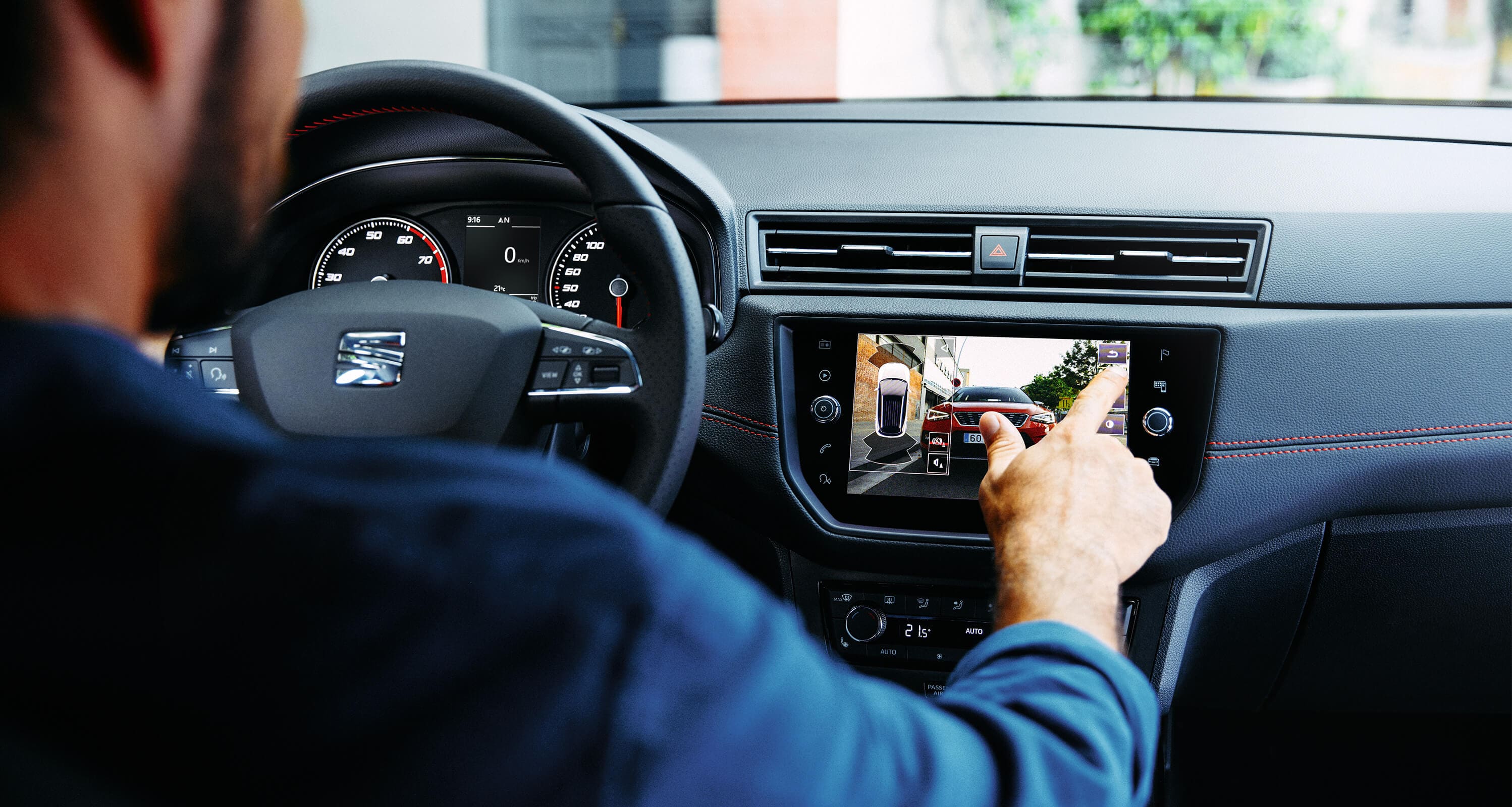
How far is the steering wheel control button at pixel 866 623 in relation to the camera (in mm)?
1767

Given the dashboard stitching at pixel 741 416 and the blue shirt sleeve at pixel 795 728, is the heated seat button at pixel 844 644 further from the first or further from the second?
the blue shirt sleeve at pixel 795 728

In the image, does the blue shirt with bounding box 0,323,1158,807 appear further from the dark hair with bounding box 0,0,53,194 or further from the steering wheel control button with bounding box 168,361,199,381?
the steering wheel control button with bounding box 168,361,199,381

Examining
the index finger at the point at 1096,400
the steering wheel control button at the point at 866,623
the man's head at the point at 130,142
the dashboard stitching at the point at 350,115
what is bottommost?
the steering wheel control button at the point at 866,623

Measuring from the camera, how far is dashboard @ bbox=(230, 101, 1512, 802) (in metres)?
1.56

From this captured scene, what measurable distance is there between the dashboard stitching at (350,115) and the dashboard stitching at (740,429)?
60cm

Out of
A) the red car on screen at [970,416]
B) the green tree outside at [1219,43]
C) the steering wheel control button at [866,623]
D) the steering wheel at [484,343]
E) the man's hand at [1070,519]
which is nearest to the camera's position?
the man's hand at [1070,519]

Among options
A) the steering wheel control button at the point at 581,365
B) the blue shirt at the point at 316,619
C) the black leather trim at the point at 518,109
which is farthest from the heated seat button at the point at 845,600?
the blue shirt at the point at 316,619

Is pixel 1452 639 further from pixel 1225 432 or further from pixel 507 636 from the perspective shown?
pixel 507 636

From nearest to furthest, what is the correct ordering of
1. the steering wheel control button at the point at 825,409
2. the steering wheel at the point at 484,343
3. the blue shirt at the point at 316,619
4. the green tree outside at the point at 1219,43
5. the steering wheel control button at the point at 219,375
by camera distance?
the blue shirt at the point at 316,619
the steering wheel at the point at 484,343
the steering wheel control button at the point at 219,375
the steering wheel control button at the point at 825,409
the green tree outside at the point at 1219,43

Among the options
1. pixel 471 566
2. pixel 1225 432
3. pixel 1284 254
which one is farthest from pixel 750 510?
pixel 471 566

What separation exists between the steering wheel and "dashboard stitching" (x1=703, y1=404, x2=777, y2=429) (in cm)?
35

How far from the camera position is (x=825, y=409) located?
1668mm

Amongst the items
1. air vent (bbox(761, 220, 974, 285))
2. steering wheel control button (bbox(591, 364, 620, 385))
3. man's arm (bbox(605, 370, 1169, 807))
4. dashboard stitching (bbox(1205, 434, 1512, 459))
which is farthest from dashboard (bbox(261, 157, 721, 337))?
man's arm (bbox(605, 370, 1169, 807))

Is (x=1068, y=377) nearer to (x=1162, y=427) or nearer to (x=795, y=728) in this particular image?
(x=1162, y=427)
